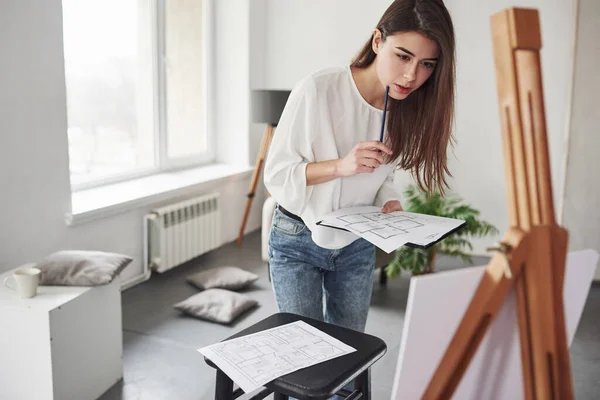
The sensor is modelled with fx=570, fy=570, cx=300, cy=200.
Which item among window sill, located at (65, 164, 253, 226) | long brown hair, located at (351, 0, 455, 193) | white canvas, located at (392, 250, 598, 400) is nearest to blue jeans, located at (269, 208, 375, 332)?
long brown hair, located at (351, 0, 455, 193)

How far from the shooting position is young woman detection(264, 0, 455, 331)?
4.11ft

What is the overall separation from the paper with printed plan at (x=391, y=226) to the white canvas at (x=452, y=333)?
34 centimetres

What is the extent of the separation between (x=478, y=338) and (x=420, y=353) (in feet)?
0.27

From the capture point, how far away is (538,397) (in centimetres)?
77

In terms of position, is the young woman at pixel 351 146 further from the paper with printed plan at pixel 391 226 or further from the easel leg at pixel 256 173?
the easel leg at pixel 256 173

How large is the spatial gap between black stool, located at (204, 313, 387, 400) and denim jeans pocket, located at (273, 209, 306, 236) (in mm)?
197

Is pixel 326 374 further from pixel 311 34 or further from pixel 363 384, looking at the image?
pixel 311 34

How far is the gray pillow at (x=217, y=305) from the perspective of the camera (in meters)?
2.79

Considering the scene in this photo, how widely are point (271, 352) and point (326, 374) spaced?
0.41 feet

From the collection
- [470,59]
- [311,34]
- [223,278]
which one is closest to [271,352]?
[223,278]

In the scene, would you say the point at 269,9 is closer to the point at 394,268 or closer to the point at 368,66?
the point at 394,268

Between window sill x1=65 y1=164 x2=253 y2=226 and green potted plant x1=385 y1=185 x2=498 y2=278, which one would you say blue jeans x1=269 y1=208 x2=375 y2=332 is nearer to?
window sill x1=65 y1=164 x2=253 y2=226

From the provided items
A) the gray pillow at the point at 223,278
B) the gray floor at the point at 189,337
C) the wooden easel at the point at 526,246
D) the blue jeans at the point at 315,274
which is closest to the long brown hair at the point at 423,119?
the blue jeans at the point at 315,274

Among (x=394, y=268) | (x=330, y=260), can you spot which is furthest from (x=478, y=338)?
(x=394, y=268)
